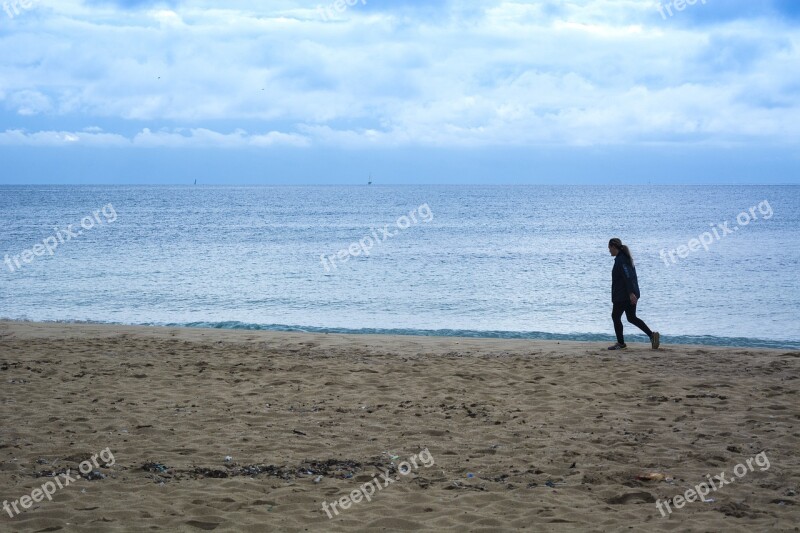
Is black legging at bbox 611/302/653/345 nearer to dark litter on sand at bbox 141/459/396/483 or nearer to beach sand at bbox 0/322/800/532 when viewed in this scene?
beach sand at bbox 0/322/800/532

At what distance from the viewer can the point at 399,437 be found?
7535mm

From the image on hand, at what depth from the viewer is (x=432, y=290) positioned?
85.5 feet

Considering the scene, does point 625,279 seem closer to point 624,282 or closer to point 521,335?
point 624,282

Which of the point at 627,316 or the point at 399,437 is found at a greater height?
the point at 627,316

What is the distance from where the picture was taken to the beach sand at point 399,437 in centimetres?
553

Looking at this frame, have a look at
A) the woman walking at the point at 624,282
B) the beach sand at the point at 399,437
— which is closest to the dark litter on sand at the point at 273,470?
the beach sand at the point at 399,437

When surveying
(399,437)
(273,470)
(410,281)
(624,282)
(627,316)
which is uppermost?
(624,282)

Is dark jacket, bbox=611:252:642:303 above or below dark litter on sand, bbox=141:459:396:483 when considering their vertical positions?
above

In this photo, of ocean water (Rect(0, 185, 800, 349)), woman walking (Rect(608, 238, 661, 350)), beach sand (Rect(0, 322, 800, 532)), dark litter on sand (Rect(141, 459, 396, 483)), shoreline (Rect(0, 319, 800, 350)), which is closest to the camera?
beach sand (Rect(0, 322, 800, 532))

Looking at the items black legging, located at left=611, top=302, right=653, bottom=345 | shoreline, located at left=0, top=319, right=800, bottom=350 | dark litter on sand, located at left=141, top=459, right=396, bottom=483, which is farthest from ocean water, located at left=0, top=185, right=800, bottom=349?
dark litter on sand, located at left=141, top=459, right=396, bottom=483

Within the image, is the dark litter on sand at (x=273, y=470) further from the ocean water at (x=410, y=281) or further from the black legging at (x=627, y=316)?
the ocean water at (x=410, y=281)

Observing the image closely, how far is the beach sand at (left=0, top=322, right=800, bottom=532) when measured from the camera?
553 cm

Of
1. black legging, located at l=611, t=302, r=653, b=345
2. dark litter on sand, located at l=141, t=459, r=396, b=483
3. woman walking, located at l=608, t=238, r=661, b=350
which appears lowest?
dark litter on sand, located at l=141, t=459, r=396, b=483

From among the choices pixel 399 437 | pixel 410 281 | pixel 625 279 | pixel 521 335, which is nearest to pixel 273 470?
pixel 399 437
